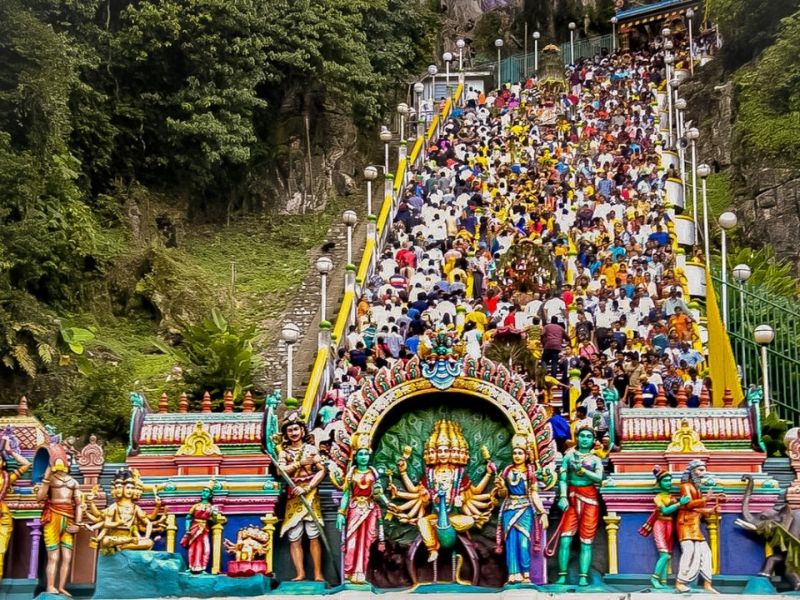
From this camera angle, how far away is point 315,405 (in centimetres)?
2555

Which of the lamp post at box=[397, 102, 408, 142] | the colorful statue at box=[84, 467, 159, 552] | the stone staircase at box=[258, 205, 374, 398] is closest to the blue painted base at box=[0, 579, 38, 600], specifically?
the colorful statue at box=[84, 467, 159, 552]

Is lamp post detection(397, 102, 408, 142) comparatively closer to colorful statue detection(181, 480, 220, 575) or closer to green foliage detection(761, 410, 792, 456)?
green foliage detection(761, 410, 792, 456)

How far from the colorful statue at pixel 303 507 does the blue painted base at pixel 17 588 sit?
2838mm

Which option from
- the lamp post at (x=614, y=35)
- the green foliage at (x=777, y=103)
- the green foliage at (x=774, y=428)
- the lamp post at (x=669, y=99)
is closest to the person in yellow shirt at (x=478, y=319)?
the green foliage at (x=774, y=428)

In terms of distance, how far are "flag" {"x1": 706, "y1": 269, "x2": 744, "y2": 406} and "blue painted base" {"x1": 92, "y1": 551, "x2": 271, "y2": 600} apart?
7.57m

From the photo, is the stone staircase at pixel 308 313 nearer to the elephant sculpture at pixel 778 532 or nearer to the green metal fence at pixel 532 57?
the elephant sculpture at pixel 778 532

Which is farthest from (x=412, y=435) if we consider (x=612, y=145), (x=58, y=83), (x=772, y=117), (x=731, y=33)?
(x=731, y=33)

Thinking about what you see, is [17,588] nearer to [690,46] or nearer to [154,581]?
[154,581]

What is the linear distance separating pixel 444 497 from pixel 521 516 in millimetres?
904

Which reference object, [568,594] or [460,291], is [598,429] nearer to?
[568,594]

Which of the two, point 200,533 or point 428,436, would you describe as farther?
point 428,436

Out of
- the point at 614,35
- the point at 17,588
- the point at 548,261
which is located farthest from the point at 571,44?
the point at 17,588

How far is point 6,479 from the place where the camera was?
1888cm

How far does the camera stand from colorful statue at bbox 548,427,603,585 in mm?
18328
